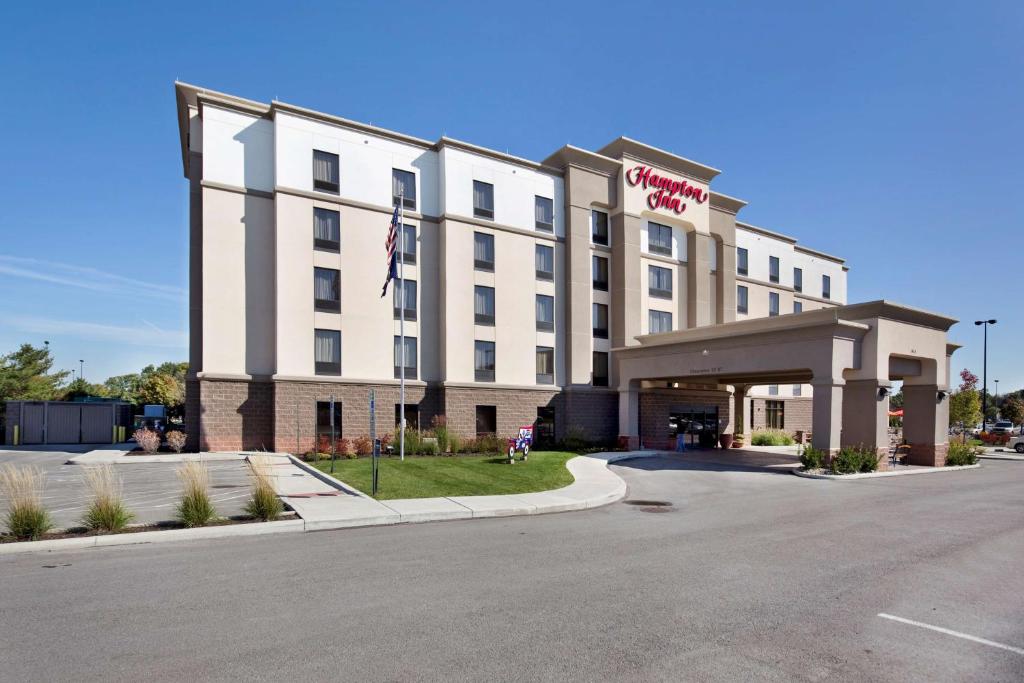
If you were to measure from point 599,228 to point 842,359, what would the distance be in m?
16.5

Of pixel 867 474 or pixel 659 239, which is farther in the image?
pixel 659 239

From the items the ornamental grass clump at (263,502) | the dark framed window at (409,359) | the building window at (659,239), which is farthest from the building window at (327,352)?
the building window at (659,239)

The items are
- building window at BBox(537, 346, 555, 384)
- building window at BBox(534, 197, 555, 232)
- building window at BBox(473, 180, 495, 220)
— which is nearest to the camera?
building window at BBox(473, 180, 495, 220)

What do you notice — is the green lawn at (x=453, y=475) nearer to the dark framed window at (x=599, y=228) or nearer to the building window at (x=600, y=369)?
the building window at (x=600, y=369)

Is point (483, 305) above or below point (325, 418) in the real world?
above

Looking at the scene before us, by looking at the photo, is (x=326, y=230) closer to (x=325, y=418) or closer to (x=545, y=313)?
(x=325, y=418)

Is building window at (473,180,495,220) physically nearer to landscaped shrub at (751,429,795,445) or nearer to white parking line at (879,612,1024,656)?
landscaped shrub at (751,429,795,445)

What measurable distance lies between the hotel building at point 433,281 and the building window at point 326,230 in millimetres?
66

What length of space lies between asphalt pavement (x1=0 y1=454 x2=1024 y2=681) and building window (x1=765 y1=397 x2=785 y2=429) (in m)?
33.6

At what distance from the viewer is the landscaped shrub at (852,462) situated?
900 inches

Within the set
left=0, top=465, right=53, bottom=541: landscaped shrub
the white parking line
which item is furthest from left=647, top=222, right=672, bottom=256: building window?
left=0, top=465, right=53, bottom=541: landscaped shrub

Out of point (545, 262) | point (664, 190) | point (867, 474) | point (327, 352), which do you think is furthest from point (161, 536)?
point (664, 190)

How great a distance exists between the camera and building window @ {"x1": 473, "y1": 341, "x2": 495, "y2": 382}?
31339 millimetres

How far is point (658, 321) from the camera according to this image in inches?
1483
